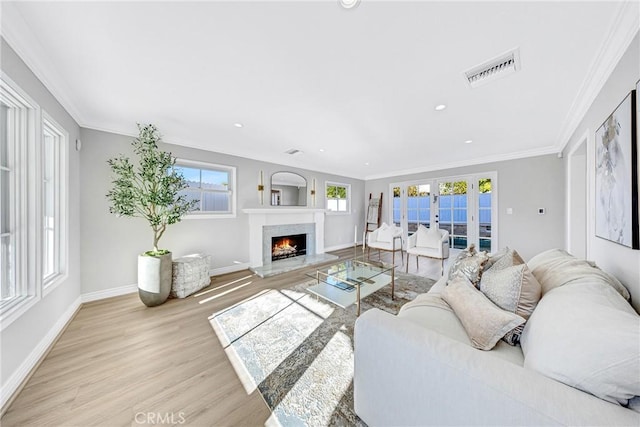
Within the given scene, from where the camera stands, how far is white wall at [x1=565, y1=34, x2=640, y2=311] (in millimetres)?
1275

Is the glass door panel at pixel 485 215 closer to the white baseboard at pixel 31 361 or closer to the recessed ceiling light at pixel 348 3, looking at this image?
the recessed ceiling light at pixel 348 3

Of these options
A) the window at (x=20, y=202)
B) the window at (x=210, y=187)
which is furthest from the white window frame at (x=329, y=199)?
the window at (x=20, y=202)

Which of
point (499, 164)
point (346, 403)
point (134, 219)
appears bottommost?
point (346, 403)

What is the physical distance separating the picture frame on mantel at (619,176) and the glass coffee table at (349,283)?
1.81 m

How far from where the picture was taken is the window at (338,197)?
6004 millimetres

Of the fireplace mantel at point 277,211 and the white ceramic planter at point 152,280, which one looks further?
the fireplace mantel at point 277,211

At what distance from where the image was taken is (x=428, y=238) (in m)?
4.04

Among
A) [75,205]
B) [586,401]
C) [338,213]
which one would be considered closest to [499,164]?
[338,213]

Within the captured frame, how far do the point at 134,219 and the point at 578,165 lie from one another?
6342 millimetres

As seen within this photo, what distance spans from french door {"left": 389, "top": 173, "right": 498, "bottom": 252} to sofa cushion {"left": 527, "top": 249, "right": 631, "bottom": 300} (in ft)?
12.0

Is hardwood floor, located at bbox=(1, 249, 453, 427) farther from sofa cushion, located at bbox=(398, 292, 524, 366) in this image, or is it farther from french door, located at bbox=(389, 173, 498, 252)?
french door, located at bbox=(389, 173, 498, 252)

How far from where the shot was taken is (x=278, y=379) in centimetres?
149

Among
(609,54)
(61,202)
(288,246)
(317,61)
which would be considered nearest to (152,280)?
(61,202)

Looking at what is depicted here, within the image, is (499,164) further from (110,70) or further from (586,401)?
(110,70)
